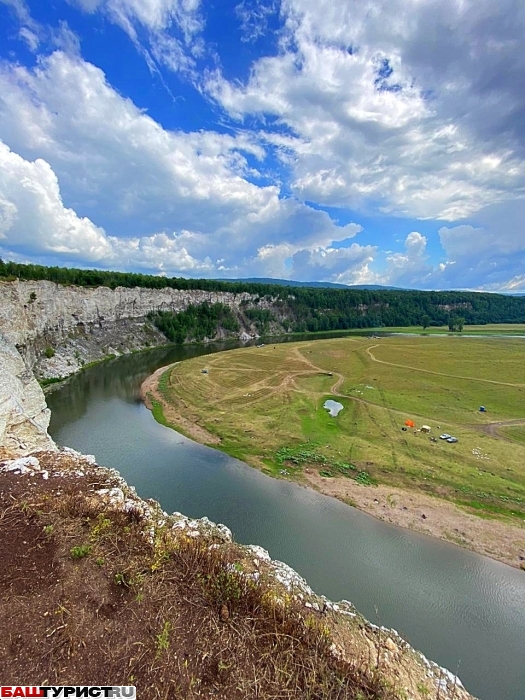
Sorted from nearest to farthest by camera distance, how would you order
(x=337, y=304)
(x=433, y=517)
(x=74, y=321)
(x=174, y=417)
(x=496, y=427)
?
(x=433, y=517) → (x=496, y=427) → (x=174, y=417) → (x=74, y=321) → (x=337, y=304)

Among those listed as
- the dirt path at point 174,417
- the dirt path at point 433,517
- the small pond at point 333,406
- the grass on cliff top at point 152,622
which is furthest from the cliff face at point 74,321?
the dirt path at point 433,517

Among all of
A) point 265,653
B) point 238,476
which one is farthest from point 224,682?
point 238,476

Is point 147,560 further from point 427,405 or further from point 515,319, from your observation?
point 515,319

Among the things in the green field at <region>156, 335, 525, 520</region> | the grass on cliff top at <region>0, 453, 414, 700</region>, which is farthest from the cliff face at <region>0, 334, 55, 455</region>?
the green field at <region>156, 335, 525, 520</region>

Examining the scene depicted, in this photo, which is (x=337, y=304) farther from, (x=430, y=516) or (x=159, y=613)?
(x=159, y=613)

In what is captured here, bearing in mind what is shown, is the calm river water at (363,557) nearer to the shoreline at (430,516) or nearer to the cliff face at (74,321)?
the shoreline at (430,516)

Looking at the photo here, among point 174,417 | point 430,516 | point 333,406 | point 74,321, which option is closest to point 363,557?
point 430,516

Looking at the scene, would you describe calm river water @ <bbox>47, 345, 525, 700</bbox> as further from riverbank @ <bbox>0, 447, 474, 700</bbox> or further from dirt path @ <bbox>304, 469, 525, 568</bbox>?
riverbank @ <bbox>0, 447, 474, 700</bbox>
